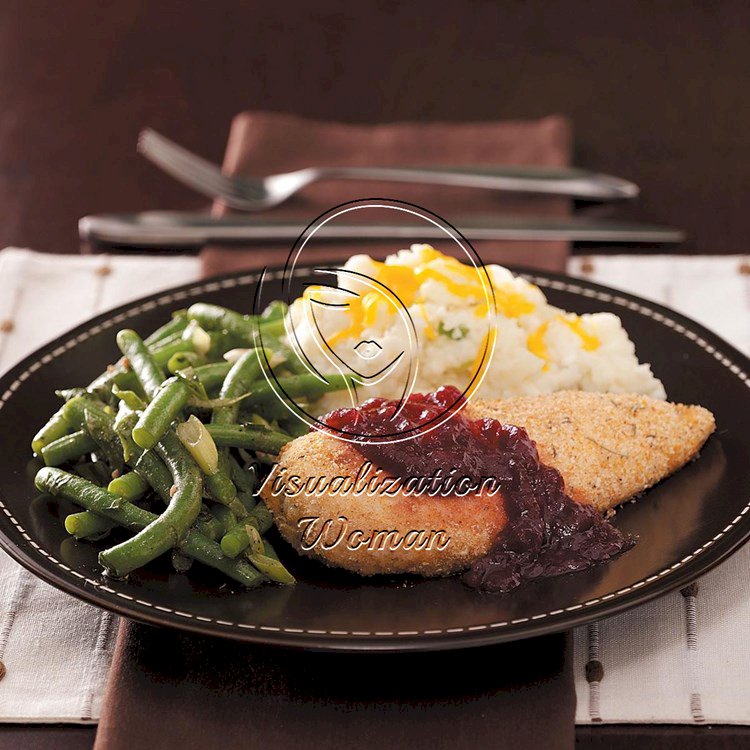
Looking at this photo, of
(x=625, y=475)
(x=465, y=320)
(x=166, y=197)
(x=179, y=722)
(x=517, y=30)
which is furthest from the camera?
(x=517, y=30)

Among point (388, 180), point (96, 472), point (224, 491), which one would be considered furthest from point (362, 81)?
point (224, 491)

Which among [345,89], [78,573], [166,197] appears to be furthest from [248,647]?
[345,89]

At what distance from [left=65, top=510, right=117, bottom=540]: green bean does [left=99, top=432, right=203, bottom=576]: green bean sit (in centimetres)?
18

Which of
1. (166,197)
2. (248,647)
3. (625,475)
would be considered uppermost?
(166,197)

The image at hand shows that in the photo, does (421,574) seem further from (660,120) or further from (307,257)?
(660,120)

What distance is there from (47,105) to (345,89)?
7.00 feet

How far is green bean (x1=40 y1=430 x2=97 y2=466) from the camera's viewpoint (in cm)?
451

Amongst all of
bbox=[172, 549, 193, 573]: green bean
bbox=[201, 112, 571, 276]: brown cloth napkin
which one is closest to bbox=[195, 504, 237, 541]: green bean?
bbox=[172, 549, 193, 573]: green bean

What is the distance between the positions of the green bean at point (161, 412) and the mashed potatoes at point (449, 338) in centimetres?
75

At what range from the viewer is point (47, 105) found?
8.43 metres

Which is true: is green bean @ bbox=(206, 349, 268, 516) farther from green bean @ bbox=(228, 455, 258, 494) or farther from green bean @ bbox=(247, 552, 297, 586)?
green bean @ bbox=(247, 552, 297, 586)

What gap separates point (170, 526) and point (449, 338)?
153 centimetres

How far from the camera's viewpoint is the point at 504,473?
424 centimetres

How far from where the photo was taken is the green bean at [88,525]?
4.11m
